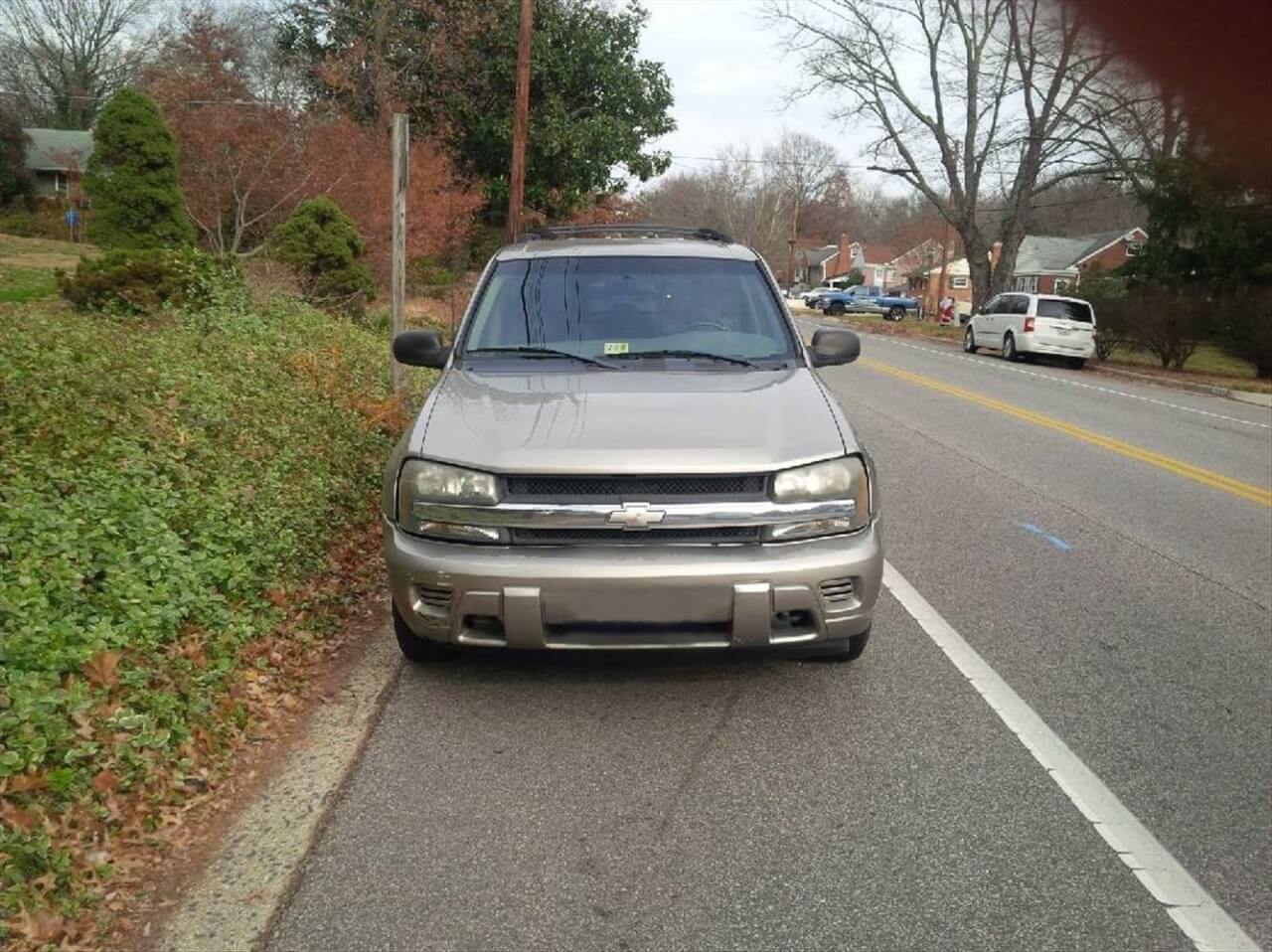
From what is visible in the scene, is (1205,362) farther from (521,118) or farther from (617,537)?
(617,537)

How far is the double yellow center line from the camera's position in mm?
9742

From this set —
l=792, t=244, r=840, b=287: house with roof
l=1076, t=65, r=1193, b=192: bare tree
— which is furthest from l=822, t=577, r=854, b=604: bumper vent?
l=792, t=244, r=840, b=287: house with roof

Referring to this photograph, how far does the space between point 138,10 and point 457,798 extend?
54955mm

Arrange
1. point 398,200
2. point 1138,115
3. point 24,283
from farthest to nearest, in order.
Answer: point 24,283, point 398,200, point 1138,115

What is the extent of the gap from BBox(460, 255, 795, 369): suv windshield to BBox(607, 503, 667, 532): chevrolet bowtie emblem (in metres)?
1.33

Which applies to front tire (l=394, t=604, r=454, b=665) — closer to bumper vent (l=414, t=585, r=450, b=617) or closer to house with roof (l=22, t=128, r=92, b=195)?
bumper vent (l=414, t=585, r=450, b=617)

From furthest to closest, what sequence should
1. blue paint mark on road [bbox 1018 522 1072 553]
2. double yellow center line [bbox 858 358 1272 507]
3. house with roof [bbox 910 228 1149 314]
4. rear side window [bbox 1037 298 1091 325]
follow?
house with roof [bbox 910 228 1149 314], rear side window [bbox 1037 298 1091 325], double yellow center line [bbox 858 358 1272 507], blue paint mark on road [bbox 1018 522 1072 553]

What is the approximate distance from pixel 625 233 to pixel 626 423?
2.89 meters

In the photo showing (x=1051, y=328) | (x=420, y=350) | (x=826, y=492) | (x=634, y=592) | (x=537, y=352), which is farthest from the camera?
(x=1051, y=328)

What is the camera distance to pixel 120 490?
527 centimetres

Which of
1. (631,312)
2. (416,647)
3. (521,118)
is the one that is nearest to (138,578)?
(416,647)

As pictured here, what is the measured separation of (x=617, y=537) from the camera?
13.3 feet

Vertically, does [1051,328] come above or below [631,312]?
below

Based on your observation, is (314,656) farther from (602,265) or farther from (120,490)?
(602,265)
